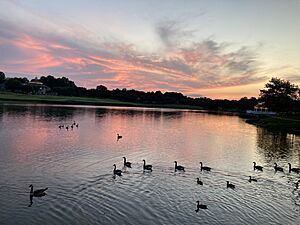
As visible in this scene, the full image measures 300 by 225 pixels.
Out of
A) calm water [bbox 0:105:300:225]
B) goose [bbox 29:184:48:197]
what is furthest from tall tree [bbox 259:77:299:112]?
goose [bbox 29:184:48:197]

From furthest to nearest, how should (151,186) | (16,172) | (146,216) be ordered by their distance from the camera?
(16,172), (151,186), (146,216)

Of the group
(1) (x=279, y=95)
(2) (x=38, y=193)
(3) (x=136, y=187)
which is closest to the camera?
(2) (x=38, y=193)

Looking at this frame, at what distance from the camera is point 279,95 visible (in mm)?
99938

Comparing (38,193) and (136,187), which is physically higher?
(38,193)

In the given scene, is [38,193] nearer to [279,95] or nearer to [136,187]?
[136,187]

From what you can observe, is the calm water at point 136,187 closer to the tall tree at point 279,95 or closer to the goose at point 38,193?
the goose at point 38,193

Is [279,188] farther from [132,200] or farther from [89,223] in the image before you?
[89,223]

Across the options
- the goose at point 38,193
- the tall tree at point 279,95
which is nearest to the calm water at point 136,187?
the goose at point 38,193

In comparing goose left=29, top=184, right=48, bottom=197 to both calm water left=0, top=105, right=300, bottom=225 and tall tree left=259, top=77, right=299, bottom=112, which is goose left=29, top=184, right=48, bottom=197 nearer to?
calm water left=0, top=105, right=300, bottom=225

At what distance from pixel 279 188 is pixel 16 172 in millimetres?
18569

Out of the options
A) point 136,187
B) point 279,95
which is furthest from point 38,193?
point 279,95

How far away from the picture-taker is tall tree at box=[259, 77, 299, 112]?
318 ft

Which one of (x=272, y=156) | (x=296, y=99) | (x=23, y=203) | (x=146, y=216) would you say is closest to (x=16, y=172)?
(x=23, y=203)

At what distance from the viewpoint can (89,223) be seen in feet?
49.1
